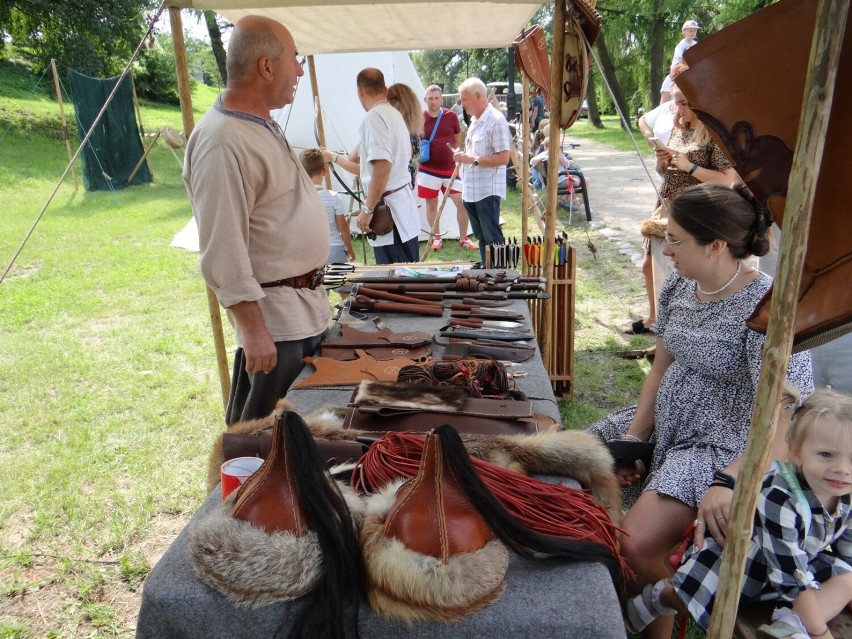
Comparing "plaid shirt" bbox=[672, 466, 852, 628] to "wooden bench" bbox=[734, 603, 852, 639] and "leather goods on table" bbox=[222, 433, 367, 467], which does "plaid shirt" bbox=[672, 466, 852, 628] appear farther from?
"leather goods on table" bbox=[222, 433, 367, 467]

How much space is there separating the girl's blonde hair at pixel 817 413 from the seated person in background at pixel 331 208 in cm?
355

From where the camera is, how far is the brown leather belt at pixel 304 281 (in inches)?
90.7

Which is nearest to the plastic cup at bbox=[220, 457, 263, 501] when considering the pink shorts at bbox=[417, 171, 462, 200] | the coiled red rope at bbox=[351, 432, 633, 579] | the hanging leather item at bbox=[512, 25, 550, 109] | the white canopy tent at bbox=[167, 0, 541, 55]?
the coiled red rope at bbox=[351, 432, 633, 579]

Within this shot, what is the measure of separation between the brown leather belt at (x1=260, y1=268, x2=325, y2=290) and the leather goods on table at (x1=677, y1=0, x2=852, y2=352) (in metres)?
1.56

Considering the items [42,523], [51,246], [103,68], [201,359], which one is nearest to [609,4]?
[103,68]

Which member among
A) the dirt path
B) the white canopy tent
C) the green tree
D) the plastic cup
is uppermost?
the green tree

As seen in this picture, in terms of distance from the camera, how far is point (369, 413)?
1.78 metres

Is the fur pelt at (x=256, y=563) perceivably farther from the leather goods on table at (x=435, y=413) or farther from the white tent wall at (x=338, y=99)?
the white tent wall at (x=338, y=99)

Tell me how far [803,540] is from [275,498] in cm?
128

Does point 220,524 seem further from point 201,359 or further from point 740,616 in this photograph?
point 201,359

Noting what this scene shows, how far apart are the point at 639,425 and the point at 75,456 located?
286 centimetres

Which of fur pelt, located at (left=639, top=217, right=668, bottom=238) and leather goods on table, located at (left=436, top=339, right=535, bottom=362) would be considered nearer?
leather goods on table, located at (left=436, top=339, right=535, bottom=362)

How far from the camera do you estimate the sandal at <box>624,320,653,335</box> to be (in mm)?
4958

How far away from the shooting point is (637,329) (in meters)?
4.97
